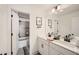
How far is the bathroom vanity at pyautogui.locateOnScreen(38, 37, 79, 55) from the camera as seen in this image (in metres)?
1.75

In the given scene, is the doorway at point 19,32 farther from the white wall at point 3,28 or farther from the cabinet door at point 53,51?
the cabinet door at point 53,51

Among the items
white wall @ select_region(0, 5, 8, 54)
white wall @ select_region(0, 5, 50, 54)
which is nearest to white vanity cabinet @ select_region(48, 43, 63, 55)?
white wall @ select_region(0, 5, 50, 54)

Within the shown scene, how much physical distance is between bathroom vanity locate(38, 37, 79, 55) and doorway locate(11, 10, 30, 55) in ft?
0.94

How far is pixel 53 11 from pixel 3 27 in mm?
982

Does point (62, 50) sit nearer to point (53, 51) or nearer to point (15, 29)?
point (53, 51)

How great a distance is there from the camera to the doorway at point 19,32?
1.93 metres

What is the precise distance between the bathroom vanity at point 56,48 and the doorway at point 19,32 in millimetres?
287

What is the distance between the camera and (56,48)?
1886 mm

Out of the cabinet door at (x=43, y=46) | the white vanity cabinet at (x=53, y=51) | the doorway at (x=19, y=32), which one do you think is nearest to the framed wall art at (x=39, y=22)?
the doorway at (x=19, y=32)

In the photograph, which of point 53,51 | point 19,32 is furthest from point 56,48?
point 19,32

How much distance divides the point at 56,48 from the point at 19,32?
0.74 metres

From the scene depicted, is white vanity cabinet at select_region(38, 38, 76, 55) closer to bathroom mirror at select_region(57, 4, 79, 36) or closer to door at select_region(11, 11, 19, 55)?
bathroom mirror at select_region(57, 4, 79, 36)

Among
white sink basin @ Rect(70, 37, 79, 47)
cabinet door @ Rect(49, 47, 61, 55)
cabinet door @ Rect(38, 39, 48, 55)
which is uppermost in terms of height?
white sink basin @ Rect(70, 37, 79, 47)
